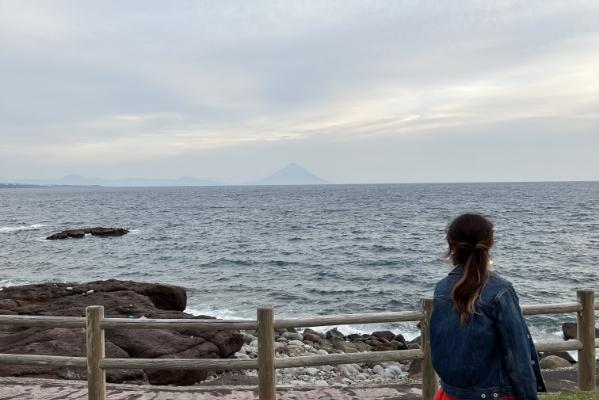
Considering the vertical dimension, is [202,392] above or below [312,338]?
above

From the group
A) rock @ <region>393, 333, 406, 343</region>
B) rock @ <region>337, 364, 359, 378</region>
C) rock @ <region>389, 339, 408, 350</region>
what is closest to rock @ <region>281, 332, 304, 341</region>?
rock @ <region>389, 339, 408, 350</region>

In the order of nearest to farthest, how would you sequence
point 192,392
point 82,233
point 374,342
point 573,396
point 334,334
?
point 573,396 → point 192,392 → point 374,342 → point 334,334 → point 82,233

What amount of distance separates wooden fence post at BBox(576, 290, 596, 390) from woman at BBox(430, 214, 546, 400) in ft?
13.5

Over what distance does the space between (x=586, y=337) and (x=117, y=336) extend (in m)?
8.25

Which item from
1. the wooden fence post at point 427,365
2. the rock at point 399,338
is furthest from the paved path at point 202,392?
the rock at point 399,338

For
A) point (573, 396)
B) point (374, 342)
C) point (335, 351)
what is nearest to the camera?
point (573, 396)

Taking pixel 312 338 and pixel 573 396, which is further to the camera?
pixel 312 338

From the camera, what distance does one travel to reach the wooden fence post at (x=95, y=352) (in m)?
6.04

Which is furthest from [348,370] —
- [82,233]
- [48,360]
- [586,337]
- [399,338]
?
[82,233]

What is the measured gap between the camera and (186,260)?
36.7 m

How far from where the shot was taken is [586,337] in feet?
22.1

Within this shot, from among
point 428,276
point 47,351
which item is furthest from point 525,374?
point 428,276

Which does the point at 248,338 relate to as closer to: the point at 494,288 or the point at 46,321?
the point at 46,321

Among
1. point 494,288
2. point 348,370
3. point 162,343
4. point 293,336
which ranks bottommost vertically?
point 293,336
